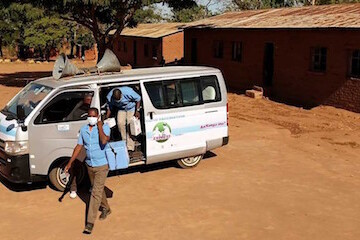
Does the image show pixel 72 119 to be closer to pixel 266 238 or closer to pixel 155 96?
pixel 155 96

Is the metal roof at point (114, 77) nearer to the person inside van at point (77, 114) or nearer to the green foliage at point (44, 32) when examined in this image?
the person inside van at point (77, 114)

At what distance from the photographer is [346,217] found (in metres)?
7.48

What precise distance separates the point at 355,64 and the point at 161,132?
10214 mm

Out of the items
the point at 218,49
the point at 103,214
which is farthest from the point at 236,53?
the point at 103,214

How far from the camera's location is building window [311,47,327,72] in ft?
58.1

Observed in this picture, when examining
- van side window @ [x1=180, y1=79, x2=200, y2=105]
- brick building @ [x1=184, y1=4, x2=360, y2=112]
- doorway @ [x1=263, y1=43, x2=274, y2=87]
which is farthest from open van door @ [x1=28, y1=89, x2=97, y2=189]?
doorway @ [x1=263, y1=43, x2=274, y2=87]

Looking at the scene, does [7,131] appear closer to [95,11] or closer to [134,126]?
[134,126]

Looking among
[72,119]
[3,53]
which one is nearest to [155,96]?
[72,119]

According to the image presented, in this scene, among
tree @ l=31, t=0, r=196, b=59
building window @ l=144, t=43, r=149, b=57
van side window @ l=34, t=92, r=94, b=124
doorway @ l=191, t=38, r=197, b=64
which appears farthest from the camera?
building window @ l=144, t=43, r=149, b=57

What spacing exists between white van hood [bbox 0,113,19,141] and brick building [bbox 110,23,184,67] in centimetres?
2299

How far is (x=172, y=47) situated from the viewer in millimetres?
33875

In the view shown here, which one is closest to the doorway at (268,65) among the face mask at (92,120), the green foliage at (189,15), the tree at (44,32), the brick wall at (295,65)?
the brick wall at (295,65)

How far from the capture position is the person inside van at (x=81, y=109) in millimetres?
8375

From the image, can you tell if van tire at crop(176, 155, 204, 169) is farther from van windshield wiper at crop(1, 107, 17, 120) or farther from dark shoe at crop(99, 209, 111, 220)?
van windshield wiper at crop(1, 107, 17, 120)
